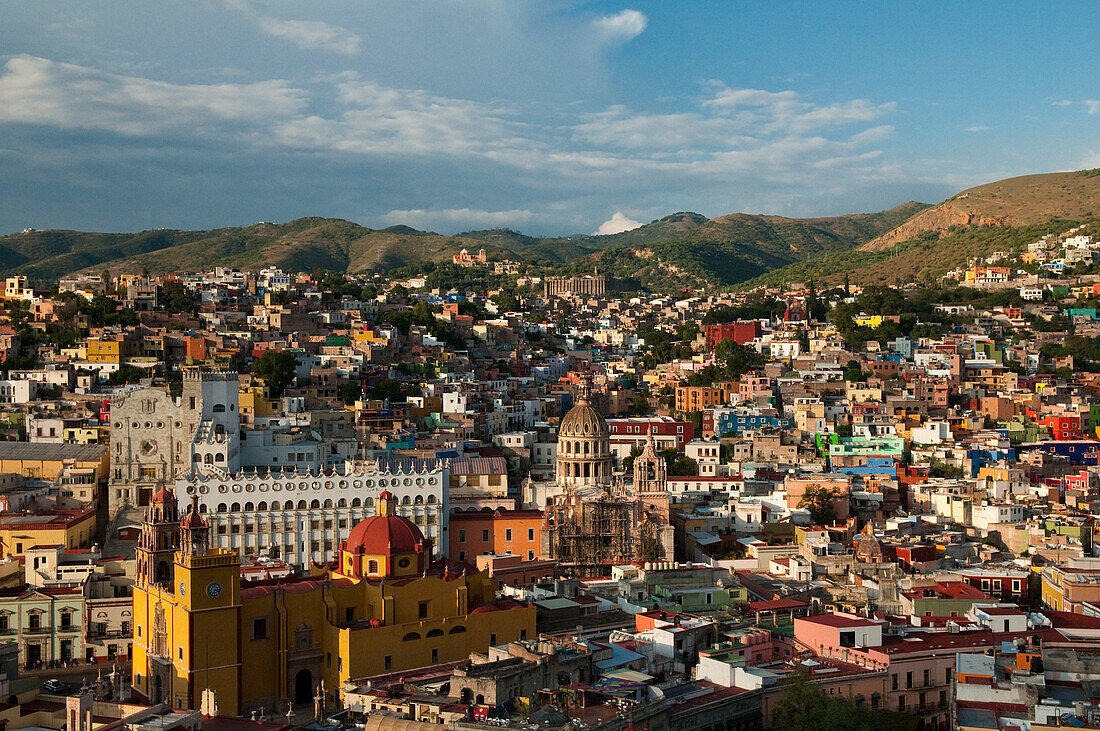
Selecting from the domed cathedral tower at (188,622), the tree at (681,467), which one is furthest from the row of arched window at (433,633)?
the tree at (681,467)

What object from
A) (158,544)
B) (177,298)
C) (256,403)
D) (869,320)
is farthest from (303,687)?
(869,320)

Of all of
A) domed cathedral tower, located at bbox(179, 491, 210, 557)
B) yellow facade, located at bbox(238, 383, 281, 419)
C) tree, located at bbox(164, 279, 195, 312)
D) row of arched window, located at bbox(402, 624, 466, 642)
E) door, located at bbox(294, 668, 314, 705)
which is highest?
tree, located at bbox(164, 279, 195, 312)

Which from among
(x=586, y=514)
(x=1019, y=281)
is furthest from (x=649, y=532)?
(x=1019, y=281)

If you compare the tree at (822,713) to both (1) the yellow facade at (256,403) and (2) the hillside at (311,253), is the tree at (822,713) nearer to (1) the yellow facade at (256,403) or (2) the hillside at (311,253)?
(1) the yellow facade at (256,403)

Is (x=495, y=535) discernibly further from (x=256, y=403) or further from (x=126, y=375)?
(x=126, y=375)

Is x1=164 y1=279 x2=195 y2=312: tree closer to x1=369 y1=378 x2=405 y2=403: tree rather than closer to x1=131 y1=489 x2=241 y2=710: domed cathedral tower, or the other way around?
x1=369 y1=378 x2=405 y2=403: tree

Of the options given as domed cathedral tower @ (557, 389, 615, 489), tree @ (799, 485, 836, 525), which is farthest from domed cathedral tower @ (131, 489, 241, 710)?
tree @ (799, 485, 836, 525)
